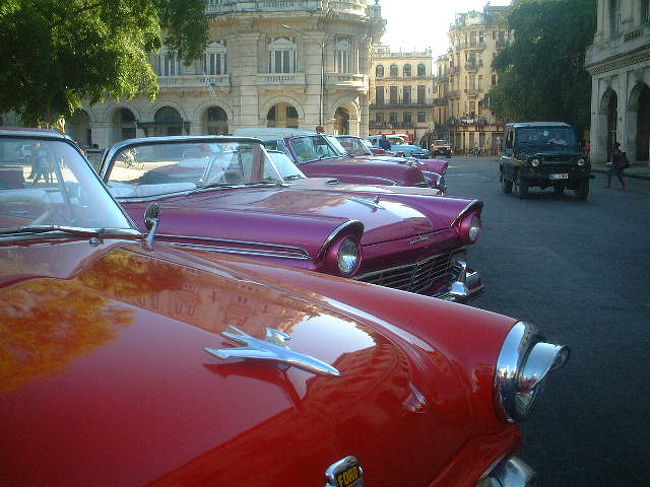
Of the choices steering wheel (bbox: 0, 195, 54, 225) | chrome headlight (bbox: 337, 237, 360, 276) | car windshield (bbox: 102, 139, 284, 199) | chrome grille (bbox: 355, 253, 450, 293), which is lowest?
chrome grille (bbox: 355, 253, 450, 293)

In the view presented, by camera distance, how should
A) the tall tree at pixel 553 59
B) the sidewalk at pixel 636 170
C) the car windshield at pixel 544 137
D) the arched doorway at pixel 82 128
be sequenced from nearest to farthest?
the car windshield at pixel 544 137
the sidewalk at pixel 636 170
the tall tree at pixel 553 59
the arched doorway at pixel 82 128

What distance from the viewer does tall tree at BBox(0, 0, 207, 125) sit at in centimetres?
1586

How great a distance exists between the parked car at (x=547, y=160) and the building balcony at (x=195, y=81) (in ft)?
97.5

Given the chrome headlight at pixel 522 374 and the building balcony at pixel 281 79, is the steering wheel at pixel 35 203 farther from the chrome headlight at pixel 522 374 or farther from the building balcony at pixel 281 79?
the building balcony at pixel 281 79

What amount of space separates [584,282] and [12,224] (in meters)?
6.20

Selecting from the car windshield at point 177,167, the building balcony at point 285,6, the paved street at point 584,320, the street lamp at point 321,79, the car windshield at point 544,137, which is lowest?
the paved street at point 584,320

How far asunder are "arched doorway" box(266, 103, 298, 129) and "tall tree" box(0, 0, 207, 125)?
2801 cm

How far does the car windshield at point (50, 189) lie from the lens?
2490 millimetres

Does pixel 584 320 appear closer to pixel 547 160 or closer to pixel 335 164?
pixel 335 164

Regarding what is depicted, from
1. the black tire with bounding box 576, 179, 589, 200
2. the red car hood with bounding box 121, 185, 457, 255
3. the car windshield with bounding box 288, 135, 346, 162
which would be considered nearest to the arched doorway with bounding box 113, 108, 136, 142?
the black tire with bounding box 576, 179, 589, 200

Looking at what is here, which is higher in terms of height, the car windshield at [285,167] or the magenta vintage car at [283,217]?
the car windshield at [285,167]

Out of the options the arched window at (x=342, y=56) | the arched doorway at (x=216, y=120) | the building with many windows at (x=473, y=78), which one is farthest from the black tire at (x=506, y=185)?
the building with many windows at (x=473, y=78)

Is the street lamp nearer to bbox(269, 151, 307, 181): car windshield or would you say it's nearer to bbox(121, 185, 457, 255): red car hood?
bbox(269, 151, 307, 181): car windshield

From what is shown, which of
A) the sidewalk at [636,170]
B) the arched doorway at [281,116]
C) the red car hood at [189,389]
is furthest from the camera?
the arched doorway at [281,116]
